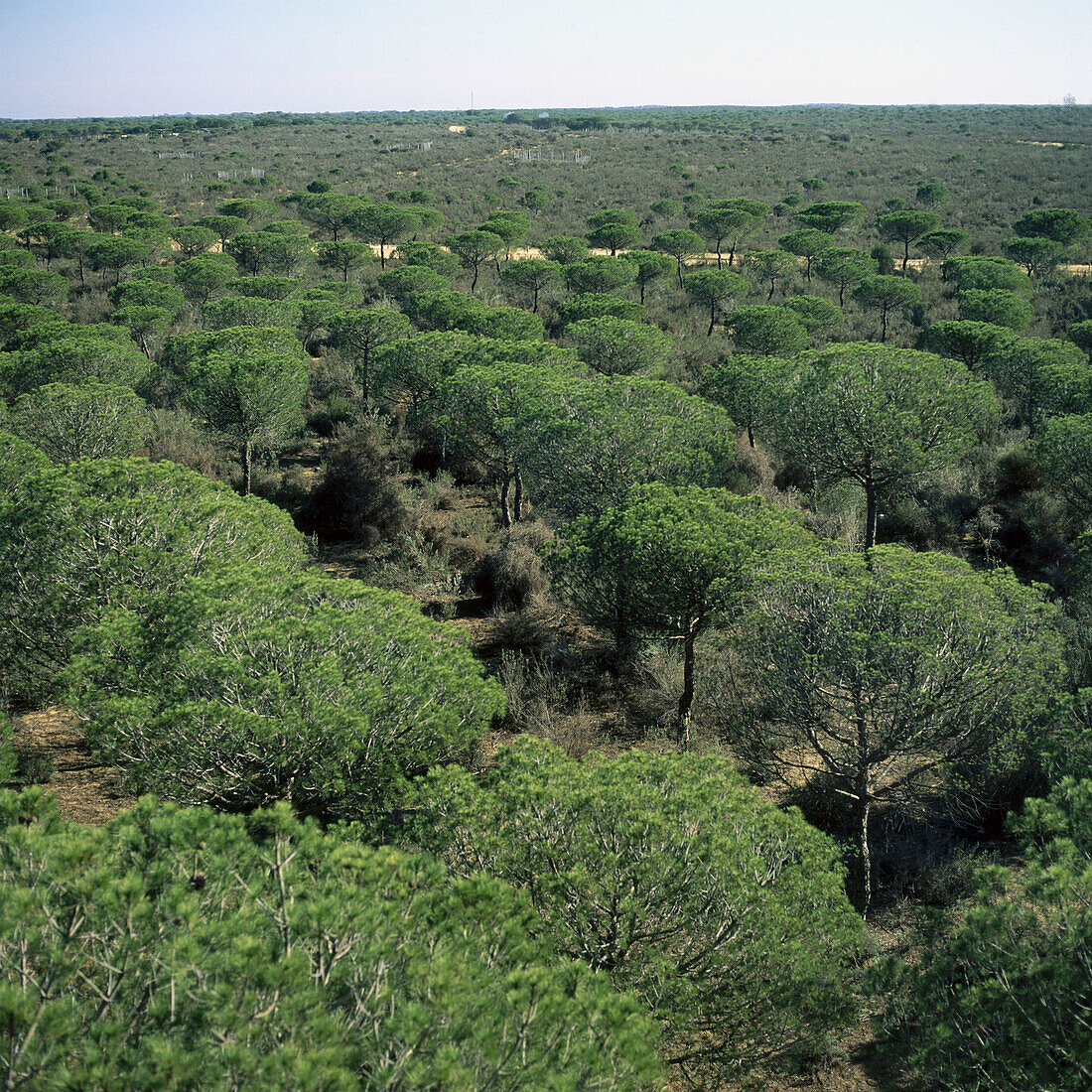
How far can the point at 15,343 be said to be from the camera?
19.4m

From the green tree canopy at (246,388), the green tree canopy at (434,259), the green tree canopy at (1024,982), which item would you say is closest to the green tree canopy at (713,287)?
the green tree canopy at (434,259)

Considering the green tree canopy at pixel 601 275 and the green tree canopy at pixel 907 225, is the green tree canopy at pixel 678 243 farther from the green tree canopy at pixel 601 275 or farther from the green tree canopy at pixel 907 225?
the green tree canopy at pixel 907 225

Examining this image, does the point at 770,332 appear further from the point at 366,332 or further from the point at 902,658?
the point at 902,658

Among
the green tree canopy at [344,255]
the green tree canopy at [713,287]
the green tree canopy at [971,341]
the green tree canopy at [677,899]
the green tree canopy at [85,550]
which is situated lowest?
the green tree canopy at [677,899]

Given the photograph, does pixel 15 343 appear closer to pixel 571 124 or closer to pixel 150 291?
pixel 150 291

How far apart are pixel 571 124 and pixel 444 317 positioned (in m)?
99.7

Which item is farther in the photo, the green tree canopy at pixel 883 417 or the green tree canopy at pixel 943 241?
Result: the green tree canopy at pixel 943 241

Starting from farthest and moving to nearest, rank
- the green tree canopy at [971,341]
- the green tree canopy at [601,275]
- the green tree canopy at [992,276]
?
the green tree canopy at [601,275]
the green tree canopy at [992,276]
the green tree canopy at [971,341]

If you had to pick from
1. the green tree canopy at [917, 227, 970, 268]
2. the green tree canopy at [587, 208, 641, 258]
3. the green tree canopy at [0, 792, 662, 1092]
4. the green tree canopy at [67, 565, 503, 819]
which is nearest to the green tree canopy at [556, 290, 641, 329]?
the green tree canopy at [587, 208, 641, 258]

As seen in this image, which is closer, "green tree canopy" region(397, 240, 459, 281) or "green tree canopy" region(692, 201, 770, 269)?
"green tree canopy" region(397, 240, 459, 281)

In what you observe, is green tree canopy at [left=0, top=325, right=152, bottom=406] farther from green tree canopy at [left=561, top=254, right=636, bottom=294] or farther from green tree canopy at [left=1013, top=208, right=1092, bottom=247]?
green tree canopy at [left=1013, top=208, right=1092, bottom=247]

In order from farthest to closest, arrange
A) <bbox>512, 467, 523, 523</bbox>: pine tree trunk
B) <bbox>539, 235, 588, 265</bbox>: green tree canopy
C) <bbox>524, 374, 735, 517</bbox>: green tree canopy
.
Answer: <bbox>539, 235, 588, 265</bbox>: green tree canopy
<bbox>512, 467, 523, 523</bbox>: pine tree trunk
<bbox>524, 374, 735, 517</bbox>: green tree canopy

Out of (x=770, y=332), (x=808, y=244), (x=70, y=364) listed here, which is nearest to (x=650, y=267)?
(x=808, y=244)

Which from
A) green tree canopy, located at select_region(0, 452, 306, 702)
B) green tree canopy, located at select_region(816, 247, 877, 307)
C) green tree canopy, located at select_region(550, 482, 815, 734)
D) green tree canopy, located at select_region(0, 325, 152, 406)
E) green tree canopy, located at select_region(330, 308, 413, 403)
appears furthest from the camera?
green tree canopy, located at select_region(816, 247, 877, 307)
